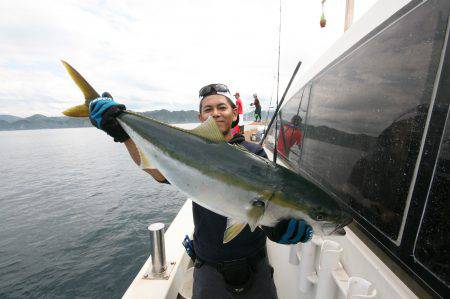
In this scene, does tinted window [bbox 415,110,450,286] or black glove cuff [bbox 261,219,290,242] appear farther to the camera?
black glove cuff [bbox 261,219,290,242]

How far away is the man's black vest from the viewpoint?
114 inches

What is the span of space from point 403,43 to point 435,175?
954mm

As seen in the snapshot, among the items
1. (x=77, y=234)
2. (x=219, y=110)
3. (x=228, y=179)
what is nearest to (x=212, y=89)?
(x=219, y=110)

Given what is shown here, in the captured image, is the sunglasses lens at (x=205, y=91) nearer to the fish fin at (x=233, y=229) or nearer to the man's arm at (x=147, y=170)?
the man's arm at (x=147, y=170)

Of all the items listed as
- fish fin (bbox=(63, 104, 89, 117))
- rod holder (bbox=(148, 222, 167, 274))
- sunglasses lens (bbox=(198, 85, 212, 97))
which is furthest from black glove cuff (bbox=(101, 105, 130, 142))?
rod holder (bbox=(148, 222, 167, 274))

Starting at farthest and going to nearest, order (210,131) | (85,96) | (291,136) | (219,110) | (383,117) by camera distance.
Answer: (291,136) < (219,110) < (85,96) < (210,131) < (383,117)

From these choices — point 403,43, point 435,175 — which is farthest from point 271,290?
point 403,43

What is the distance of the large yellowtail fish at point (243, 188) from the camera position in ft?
6.28

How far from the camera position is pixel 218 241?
115 inches

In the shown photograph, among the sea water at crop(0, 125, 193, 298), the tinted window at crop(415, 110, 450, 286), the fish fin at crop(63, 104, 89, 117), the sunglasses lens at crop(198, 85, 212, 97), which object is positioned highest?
the sunglasses lens at crop(198, 85, 212, 97)

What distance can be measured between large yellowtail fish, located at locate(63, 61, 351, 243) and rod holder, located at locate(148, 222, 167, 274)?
1.68 metres

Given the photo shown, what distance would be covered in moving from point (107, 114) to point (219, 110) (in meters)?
1.26

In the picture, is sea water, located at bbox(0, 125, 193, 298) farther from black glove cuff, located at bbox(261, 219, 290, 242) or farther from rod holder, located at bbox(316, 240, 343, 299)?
black glove cuff, located at bbox(261, 219, 290, 242)

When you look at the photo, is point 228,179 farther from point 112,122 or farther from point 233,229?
point 112,122
